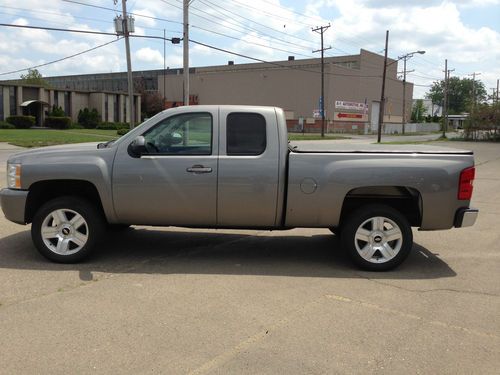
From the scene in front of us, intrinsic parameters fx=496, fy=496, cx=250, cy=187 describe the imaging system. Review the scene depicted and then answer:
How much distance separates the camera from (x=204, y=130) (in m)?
5.63

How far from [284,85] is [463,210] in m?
72.6

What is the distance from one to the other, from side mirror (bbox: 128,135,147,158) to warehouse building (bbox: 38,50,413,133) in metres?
62.7

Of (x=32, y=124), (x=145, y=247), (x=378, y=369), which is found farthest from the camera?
(x=32, y=124)

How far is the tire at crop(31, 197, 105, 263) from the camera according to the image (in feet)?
18.4

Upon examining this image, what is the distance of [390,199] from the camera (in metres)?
5.79

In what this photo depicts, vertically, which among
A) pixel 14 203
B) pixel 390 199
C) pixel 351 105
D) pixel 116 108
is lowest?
pixel 14 203

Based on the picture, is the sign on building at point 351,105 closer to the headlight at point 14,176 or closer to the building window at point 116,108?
the building window at point 116,108

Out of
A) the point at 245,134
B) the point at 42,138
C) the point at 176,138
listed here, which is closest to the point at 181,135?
the point at 176,138

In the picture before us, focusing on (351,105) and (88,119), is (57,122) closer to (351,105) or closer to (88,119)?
(88,119)

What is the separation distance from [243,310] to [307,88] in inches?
2817

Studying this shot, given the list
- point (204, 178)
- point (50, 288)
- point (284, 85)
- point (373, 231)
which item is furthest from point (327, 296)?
point (284, 85)

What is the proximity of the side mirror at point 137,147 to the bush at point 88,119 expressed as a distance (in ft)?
183

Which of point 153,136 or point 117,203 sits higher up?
point 153,136

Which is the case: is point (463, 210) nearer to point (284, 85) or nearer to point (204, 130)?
point (204, 130)
